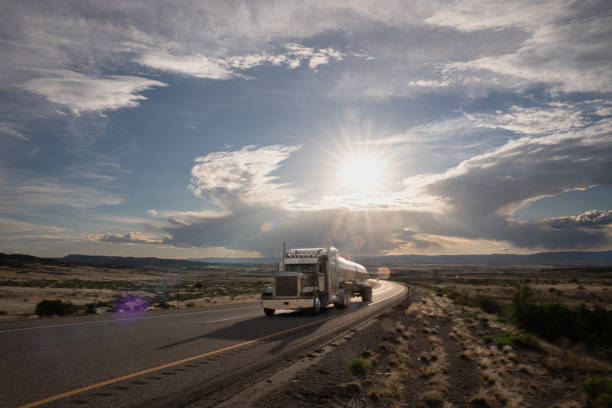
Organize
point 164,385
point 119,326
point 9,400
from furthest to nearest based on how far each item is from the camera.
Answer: point 119,326 < point 164,385 < point 9,400

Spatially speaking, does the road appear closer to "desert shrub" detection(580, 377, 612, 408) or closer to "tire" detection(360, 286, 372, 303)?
"desert shrub" detection(580, 377, 612, 408)

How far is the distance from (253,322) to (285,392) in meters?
11.1

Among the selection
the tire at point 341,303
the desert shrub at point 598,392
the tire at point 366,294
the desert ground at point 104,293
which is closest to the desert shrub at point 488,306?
the tire at point 366,294

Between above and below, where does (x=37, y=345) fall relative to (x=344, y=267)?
below

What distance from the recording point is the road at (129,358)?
6.29 metres

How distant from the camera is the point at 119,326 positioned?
599 inches

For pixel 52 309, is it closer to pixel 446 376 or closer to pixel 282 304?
pixel 282 304

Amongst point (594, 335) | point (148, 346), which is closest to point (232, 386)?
point (148, 346)

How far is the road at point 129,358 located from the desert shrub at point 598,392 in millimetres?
6351

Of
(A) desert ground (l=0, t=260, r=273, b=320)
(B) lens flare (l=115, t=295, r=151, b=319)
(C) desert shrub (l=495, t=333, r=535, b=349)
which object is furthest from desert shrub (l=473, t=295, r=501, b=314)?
(B) lens flare (l=115, t=295, r=151, b=319)

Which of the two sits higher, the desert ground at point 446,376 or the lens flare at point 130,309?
the desert ground at point 446,376

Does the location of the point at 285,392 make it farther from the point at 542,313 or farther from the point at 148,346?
the point at 542,313

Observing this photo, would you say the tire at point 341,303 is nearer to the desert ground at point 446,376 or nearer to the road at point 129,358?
the road at point 129,358

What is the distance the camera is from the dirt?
690cm
